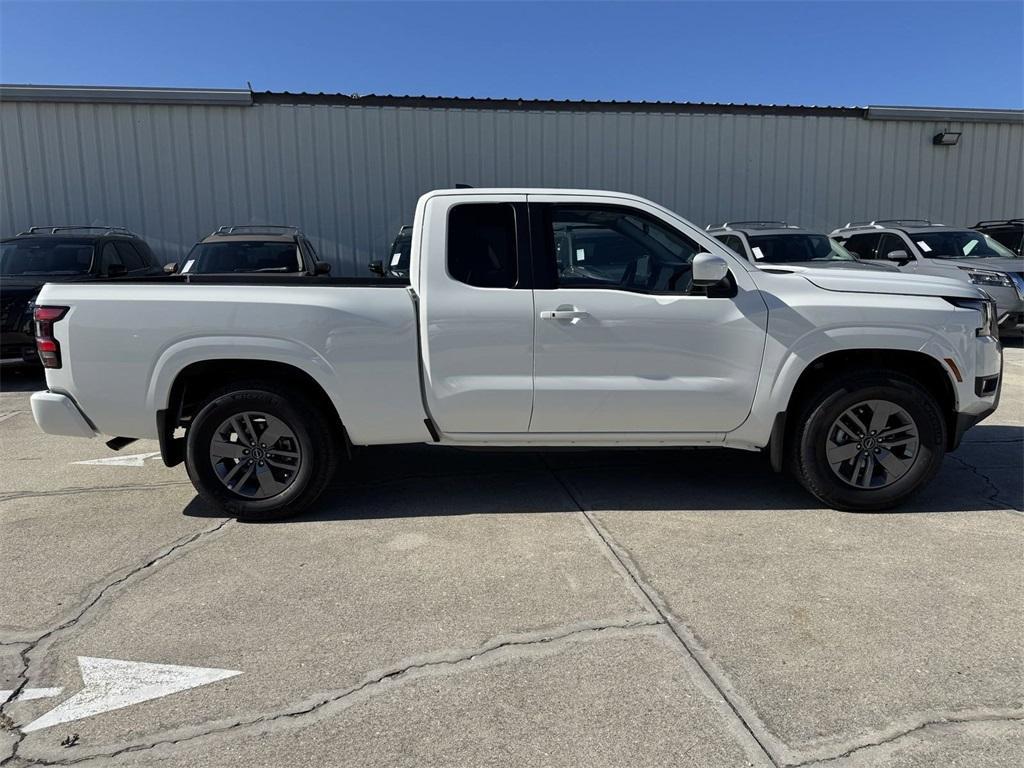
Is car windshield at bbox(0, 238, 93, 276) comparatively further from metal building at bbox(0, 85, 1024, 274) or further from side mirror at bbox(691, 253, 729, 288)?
side mirror at bbox(691, 253, 729, 288)

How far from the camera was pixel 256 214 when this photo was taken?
13.3 m

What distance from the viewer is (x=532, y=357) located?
416 centimetres

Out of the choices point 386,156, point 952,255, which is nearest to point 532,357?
point 952,255

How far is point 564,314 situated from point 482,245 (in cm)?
63

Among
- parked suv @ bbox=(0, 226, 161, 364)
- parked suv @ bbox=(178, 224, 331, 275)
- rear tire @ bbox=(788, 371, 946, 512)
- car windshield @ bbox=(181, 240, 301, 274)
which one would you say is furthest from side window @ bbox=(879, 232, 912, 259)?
parked suv @ bbox=(0, 226, 161, 364)

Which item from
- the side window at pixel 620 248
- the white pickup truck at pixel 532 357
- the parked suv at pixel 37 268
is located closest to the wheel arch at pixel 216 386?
the white pickup truck at pixel 532 357

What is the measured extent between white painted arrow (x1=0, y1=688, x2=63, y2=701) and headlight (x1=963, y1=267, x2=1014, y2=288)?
1143 centimetres

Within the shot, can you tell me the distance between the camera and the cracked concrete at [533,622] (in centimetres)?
240

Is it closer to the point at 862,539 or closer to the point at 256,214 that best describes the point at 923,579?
the point at 862,539

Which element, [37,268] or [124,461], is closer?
[124,461]

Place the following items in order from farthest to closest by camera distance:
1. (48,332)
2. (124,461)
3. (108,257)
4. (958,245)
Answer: (958,245), (108,257), (124,461), (48,332)

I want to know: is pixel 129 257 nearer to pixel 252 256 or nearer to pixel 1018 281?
pixel 252 256

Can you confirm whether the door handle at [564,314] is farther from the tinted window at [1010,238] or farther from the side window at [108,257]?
the tinted window at [1010,238]

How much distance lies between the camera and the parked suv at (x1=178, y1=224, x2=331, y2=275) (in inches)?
342
